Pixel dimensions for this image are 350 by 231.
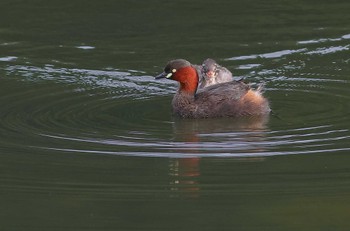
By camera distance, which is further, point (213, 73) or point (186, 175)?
point (213, 73)

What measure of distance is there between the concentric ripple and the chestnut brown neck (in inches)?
13.1

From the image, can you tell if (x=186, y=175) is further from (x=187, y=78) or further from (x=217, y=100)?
(x=187, y=78)

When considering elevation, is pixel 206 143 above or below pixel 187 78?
below

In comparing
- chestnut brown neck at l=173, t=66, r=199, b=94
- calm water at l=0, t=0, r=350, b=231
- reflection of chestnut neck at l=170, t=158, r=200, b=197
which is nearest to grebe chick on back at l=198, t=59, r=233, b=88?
calm water at l=0, t=0, r=350, b=231

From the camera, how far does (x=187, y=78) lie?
1292 cm

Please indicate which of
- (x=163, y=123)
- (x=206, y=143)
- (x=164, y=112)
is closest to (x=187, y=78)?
(x=164, y=112)

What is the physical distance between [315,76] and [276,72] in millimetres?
579

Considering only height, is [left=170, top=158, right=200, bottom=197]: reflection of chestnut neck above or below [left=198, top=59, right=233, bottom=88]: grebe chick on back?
below

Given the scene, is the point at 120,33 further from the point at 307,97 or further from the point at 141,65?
the point at 307,97

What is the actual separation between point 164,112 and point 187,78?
0.50m

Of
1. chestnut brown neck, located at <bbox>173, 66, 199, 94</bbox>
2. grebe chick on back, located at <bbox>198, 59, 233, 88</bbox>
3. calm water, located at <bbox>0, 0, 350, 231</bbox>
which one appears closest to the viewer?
calm water, located at <bbox>0, 0, 350, 231</bbox>

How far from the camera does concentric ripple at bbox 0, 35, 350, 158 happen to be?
1052 centimetres

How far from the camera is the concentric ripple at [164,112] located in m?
10.5

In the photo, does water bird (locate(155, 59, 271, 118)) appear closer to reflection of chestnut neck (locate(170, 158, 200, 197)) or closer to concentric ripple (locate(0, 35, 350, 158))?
concentric ripple (locate(0, 35, 350, 158))
